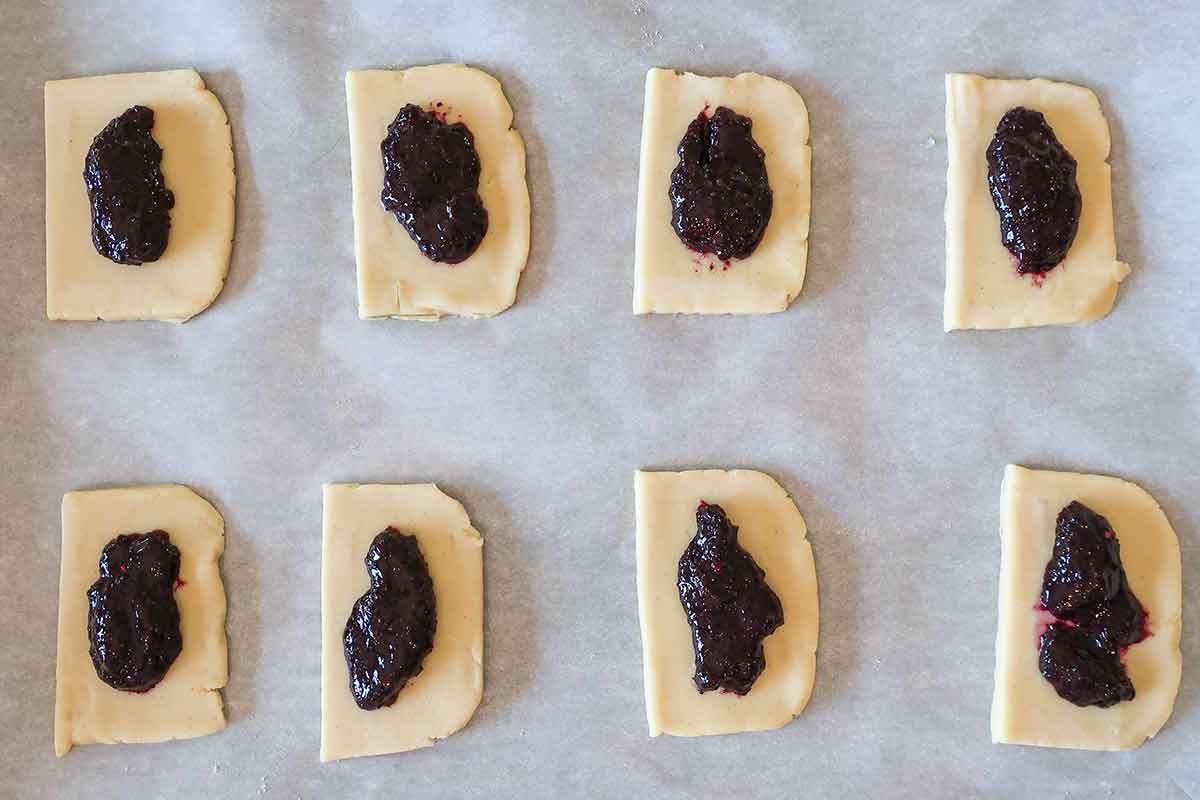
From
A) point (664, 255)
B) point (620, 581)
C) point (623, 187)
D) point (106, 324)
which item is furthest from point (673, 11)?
point (106, 324)

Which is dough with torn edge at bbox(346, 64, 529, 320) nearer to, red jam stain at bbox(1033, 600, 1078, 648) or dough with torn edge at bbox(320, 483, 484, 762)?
dough with torn edge at bbox(320, 483, 484, 762)

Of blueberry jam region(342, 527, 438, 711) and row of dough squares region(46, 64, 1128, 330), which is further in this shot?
row of dough squares region(46, 64, 1128, 330)

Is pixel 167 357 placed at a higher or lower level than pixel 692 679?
higher

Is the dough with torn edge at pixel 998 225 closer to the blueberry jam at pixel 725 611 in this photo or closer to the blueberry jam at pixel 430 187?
the blueberry jam at pixel 725 611

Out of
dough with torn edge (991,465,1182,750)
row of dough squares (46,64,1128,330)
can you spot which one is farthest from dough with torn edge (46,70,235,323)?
dough with torn edge (991,465,1182,750)

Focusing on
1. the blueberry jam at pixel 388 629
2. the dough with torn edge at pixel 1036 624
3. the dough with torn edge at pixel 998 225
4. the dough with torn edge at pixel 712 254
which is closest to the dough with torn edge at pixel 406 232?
the dough with torn edge at pixel 712 254

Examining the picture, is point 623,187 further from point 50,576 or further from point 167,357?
point 50,576

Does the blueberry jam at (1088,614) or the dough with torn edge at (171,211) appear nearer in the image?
the blueberry jam at (1088,614)
